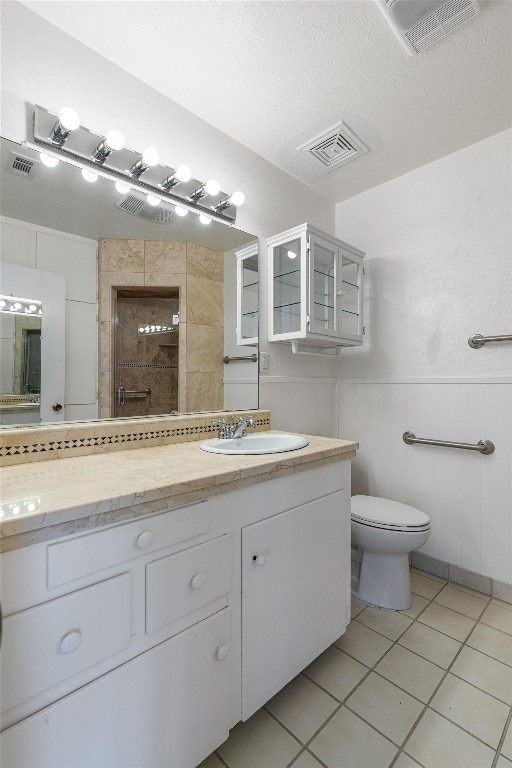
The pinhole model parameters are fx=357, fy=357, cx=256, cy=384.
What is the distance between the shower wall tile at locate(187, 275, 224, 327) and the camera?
1619 mm

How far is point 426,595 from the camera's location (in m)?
1.80

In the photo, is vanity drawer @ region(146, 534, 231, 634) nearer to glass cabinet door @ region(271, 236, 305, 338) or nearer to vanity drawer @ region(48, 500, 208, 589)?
vanity drawer @ region(48, 500, 208, 589)

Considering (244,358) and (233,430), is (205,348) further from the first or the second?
(233,430)

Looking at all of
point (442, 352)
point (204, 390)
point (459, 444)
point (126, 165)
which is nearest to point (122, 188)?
point (126, 165)

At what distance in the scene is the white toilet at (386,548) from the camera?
1609 mm

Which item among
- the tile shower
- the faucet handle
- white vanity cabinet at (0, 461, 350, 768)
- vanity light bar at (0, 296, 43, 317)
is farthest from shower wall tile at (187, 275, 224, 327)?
white vanity cabinet at (0, 461, 350, 768)

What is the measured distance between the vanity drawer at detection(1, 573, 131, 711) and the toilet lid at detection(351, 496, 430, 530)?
1209 mm

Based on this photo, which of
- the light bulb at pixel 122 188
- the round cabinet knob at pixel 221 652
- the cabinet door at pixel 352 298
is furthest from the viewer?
the cabinet door at pixel 352 298

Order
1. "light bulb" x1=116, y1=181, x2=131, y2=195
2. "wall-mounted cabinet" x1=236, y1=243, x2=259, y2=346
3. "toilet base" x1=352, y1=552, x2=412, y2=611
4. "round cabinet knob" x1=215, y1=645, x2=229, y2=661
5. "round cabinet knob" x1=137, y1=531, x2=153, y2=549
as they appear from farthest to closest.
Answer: "wall-mounted cabinet" x1=236, y1=243, x2=259, y2=346
"toilet base" x1=352, y1=552, x2=412, y2=611
"light bulb" x1=116, y1=181, x2=131, y2=195
"round cabinet knob" x1=215, y1=645, x2=229, y2=661
"round cabinet knob" x1=137, y1=531, x2=153, y2=549

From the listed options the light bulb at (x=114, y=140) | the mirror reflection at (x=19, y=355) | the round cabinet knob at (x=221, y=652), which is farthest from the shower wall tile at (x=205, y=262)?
the round cabinet knob at (x=221, y=652)

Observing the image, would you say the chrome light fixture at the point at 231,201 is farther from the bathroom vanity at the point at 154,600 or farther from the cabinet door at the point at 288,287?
the bathroom vanity at the point at 154,600

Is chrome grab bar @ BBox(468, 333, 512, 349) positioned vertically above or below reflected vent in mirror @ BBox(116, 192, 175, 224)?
below

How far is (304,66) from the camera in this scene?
4.61ft

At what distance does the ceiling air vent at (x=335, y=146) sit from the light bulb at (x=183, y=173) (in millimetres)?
680
